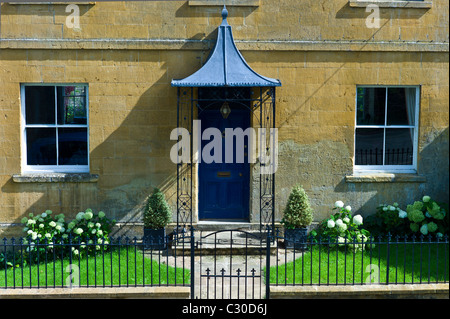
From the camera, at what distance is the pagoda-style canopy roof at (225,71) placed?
988 cm

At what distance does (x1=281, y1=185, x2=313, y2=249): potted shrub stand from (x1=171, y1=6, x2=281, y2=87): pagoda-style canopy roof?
7.13 feet

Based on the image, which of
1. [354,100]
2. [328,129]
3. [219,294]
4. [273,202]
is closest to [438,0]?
[354,100]

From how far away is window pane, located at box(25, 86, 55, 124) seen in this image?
1091 centimetres

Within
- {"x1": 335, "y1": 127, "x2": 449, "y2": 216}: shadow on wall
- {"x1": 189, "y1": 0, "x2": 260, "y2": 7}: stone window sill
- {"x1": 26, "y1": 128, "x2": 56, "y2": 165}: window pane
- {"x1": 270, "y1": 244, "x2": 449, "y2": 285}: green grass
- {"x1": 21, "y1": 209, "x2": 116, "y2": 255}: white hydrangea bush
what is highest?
{"x1": 189, "y1": 0, "x2": 260, "y2": 7}: stone window sill

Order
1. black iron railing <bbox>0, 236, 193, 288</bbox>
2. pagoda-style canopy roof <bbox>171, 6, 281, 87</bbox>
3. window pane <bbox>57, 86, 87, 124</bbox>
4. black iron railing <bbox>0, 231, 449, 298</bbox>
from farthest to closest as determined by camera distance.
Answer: window pane <bbox>57, 86, 87, 124</bbox>
pagoda-style canopy roof <bbox>171, 6, 281, 87</bbox>
black iron railing <bbox>0, 236, 193, 288</bbox>
black iron railing <bbox>0, 231, 449, 298</bbox>

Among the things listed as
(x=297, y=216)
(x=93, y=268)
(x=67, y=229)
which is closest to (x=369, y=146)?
(x=297, y=216)

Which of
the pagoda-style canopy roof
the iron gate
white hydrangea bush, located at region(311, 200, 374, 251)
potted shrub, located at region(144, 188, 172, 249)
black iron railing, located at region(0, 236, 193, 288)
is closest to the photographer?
black iron railing, located at region(0, 236, 193, 288)

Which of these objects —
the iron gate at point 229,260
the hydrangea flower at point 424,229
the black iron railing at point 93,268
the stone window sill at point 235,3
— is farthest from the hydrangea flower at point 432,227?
the stone window sill at point 235,3

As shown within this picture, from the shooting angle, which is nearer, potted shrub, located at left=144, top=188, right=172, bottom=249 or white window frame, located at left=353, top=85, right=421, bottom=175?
potted shrub, located at left=144, top=188, right=172, bottom=249

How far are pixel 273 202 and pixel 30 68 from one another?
5460mm

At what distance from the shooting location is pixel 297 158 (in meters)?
11.0

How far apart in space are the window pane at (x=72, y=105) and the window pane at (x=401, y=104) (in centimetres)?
628

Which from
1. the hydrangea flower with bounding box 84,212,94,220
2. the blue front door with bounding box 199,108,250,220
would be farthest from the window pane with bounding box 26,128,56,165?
the blue front door with bounding box 199,108,250,220

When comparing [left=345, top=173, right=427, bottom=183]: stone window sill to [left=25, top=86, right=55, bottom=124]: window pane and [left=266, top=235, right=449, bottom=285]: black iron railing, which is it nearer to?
[left=266, top=235, right=449, bottom=285]: black iron railing
